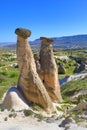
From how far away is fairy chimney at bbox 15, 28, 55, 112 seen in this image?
59.0 feet

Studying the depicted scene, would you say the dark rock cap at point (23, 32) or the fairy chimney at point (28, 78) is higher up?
the dark rock cap at point (23, 32)

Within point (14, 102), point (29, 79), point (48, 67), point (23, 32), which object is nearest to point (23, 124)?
point (14, 102)

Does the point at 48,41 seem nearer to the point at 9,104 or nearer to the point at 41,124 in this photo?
the point at 9,104

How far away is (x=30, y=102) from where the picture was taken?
17922 millimetres

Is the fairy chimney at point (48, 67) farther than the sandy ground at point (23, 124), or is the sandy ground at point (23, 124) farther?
the fairy chimney at point (48, 67)

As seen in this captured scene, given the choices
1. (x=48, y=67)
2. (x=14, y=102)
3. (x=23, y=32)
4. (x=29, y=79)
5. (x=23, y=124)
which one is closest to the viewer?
(x=23, y=124)

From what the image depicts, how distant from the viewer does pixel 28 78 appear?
18.5 metres

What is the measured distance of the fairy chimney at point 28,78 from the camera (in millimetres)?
17969

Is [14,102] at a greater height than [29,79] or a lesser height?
lesser

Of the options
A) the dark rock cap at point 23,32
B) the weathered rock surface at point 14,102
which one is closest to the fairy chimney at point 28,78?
the dark rock cap at point 23,32

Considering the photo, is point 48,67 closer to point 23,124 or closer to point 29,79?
point 29,79

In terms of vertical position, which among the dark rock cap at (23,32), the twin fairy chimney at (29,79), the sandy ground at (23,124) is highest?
the dark rock cap at (23,32)

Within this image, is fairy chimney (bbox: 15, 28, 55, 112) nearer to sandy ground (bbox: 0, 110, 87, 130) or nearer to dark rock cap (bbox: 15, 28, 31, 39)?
dark rock cap (bbox: 15, 28, 31, 39)

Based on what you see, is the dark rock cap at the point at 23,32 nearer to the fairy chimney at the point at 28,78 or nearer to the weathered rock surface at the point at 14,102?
the fairy chimney at the point at 28,78
